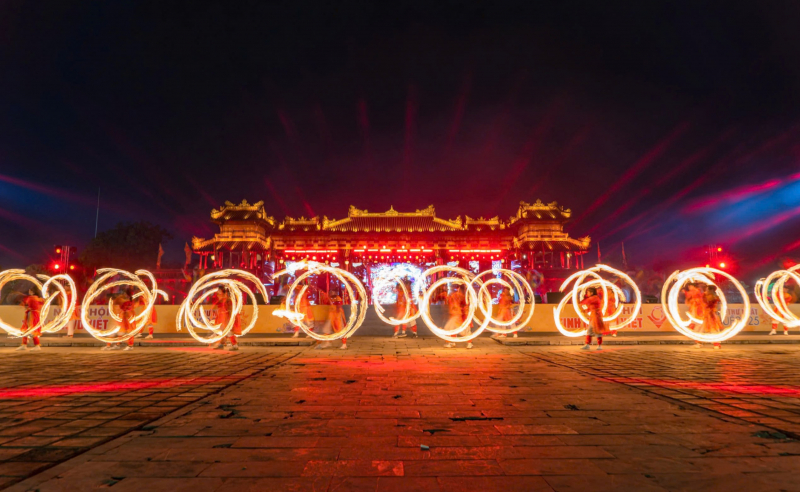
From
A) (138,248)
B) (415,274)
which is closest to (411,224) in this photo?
(415,274)

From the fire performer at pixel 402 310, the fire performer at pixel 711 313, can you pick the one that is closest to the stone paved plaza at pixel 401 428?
the fire performer at pixel 711 313

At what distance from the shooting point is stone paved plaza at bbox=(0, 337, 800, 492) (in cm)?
302

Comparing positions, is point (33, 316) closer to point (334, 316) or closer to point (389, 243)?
point (334, 316)

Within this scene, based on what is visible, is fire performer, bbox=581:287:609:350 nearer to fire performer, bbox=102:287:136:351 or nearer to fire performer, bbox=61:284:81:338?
fire performer, bbox=102:287:136:351

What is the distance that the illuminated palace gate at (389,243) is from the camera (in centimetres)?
4219

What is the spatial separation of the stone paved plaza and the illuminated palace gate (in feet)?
113

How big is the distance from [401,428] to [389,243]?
38.7m

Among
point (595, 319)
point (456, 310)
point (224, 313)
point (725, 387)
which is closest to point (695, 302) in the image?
point (595, 319)

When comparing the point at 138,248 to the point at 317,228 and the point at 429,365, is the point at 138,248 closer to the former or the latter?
the point at 317,228

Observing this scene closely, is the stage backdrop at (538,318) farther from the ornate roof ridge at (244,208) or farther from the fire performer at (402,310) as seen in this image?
the ornate roof ridge at (244,208)

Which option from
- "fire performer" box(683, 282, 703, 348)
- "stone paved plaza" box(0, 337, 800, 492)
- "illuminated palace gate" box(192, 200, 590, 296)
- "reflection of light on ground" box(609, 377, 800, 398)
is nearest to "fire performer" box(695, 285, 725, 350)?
"fire performer" box(683, 282, 703, 348)

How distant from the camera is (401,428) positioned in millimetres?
4316

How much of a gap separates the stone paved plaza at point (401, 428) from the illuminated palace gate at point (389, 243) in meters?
34.4

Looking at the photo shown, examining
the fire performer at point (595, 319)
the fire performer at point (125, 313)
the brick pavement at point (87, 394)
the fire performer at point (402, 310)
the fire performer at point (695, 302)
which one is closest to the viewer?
the brick pavement at point (87, 394)
